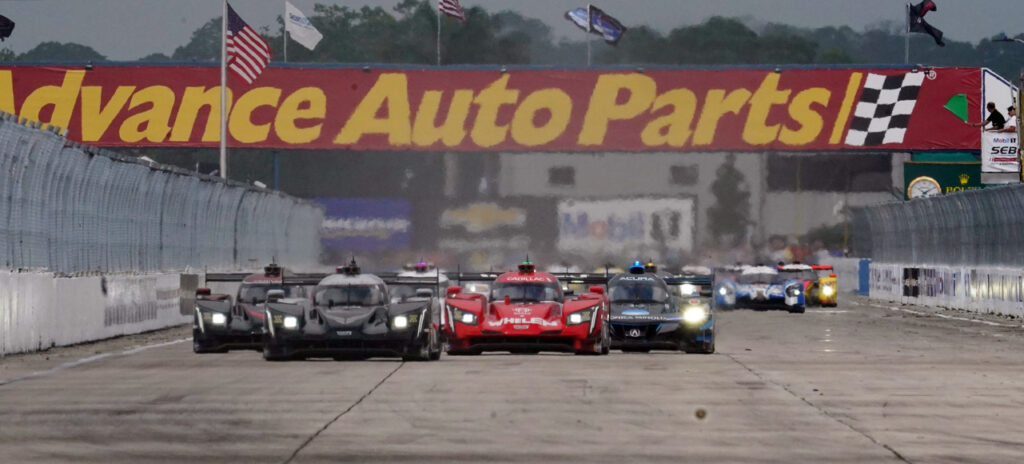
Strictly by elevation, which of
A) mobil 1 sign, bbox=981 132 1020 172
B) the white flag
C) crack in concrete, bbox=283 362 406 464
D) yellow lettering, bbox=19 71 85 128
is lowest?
crack in concrete, bbox=283 362 406 464

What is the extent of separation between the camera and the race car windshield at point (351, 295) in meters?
24.1

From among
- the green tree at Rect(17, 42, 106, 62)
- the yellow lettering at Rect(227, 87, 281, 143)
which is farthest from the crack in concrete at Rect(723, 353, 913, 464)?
the green tree at Rect(17, 42, 106, 62)

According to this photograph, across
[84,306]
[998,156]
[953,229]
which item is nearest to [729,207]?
[998,156]

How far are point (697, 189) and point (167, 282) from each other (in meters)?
36.6

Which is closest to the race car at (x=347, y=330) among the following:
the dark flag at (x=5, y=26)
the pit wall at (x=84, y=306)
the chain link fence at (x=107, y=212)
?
the pit wall at (x=84, y=306)

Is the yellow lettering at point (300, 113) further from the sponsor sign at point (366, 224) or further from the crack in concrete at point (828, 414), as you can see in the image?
the crack in concrete at point (828, 414)

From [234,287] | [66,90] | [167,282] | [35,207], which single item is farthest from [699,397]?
[66,90]

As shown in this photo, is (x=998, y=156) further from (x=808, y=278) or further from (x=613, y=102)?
(x=613, y=102)

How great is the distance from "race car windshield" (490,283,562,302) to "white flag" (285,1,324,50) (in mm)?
42183

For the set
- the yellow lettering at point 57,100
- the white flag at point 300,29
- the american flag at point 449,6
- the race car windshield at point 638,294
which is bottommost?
the race car windshield at point 638,294

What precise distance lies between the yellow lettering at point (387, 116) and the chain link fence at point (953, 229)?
17960 mm

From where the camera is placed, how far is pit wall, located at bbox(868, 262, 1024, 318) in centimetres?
4122

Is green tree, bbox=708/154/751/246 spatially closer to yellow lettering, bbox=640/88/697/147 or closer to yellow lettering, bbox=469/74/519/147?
yellow lettering, bbox=640/88/697/147

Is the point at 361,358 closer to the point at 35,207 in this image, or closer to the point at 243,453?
the point at 35,207
